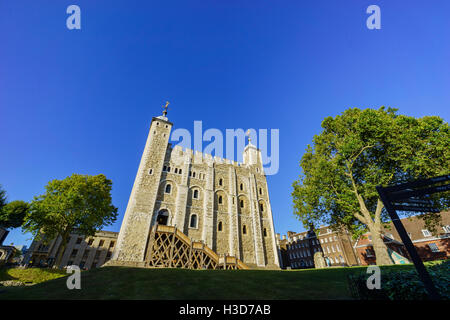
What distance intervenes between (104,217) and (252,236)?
1915 cm

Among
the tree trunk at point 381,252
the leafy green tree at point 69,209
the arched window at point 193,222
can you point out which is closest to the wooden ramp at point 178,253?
the arched window at point 193,222

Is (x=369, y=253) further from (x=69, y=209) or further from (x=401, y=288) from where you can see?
(x=69, y=209)

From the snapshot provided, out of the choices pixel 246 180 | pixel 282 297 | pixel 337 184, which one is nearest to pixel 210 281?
pixel 282 297

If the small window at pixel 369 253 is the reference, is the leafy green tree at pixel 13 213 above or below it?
above

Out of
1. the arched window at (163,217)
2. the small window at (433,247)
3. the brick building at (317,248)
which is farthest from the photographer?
the brick building at (317,248)

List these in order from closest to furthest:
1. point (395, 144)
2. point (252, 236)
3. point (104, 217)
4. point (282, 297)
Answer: point (282, 297) → point (395, 144) → point (104, 217) → point (252, 236)

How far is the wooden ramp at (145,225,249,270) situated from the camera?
2000cm

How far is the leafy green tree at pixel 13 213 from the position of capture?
32062 mm

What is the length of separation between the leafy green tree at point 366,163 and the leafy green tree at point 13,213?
43.8 meters

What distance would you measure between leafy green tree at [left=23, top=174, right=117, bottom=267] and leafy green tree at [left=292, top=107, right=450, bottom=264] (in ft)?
71.8

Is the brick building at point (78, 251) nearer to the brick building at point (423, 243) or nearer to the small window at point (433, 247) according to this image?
the brick building at point (423, 243)

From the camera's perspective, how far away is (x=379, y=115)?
18.2m

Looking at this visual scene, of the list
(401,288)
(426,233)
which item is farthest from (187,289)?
(426,233)
